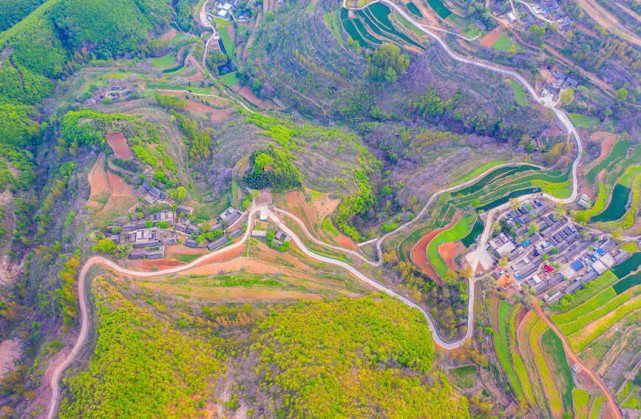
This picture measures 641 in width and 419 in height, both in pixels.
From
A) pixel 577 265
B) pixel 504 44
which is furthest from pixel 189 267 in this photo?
pixel 504 44

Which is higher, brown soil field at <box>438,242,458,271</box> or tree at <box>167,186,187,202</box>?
tree at <box>167,186,187,202</box>

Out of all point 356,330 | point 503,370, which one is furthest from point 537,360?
point 356,330

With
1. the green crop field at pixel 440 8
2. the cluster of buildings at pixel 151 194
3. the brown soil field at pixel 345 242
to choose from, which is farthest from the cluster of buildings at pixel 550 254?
the cluster of buildings at pixel 151 194

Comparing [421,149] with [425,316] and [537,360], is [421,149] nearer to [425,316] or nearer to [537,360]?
[425,316]

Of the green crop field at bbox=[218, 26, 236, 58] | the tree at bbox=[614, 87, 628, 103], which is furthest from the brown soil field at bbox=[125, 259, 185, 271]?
the tree at bbox=[614, 87, 628, 103]

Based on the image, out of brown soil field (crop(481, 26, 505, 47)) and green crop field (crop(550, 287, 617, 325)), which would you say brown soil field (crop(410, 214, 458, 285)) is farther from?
brown soil field (crop(481, 26, 505, 47))

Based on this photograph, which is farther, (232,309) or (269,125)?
(269,125)
